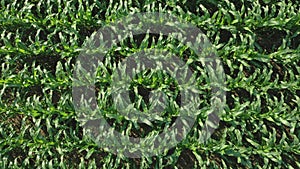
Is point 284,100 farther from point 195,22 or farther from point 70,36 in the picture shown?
point 70,36

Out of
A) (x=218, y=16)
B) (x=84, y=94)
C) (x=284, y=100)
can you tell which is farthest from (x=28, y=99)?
(x=284, y=100)

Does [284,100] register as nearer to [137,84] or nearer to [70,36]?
[137,84]

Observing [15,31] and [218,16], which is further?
[15,31]

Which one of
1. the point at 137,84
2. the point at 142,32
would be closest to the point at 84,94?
the point at 137,84

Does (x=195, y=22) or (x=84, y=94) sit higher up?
(x=195, y=22)

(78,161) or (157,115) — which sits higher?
(157,115)

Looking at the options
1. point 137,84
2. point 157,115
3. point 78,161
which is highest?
point 137,84

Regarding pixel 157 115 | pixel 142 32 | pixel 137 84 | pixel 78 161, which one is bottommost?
pixel 78 161
